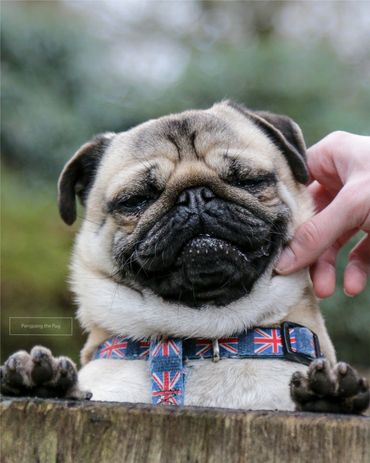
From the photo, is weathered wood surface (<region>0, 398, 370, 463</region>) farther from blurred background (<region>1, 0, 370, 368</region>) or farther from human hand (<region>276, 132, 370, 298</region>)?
blurred background (<region>1, 0, 370, 368</region>)

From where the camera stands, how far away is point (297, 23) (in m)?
12.9

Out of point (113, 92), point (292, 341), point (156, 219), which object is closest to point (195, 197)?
point (156, 219)

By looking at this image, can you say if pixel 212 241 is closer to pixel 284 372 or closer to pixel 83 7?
pixel 284 372

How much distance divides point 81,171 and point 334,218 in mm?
1292

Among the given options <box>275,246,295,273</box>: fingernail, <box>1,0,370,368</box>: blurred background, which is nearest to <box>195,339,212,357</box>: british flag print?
<box>275,246,295,273</box>: fingernail

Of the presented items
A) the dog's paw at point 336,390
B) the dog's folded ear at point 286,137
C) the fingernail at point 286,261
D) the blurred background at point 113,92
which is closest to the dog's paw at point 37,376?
the dog's paw at point 336,390

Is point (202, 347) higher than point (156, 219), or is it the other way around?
point (156, 219)

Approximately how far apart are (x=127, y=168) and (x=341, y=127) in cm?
543

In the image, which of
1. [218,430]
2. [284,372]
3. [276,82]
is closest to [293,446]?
[218,430]

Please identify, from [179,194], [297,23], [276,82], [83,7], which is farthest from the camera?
[297,23]

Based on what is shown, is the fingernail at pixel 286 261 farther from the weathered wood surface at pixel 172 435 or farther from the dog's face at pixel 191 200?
the weathered wood surface at pixel 172 435

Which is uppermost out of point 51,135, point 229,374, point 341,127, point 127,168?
point 127,168

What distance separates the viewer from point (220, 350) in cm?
253

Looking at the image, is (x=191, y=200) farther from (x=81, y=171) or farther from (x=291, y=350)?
(x=81, y=171)
